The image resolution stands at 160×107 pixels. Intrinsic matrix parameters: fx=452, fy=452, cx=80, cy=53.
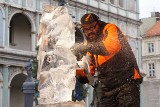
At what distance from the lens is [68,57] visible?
208 inches

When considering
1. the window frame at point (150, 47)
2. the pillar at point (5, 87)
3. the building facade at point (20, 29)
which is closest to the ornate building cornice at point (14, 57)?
the building facade at point (20, 29)

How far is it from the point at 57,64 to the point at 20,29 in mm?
24698

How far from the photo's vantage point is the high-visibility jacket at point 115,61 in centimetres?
369

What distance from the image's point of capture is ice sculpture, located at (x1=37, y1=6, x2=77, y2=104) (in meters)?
5.37

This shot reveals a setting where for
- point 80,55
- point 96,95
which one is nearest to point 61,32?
point 80,55

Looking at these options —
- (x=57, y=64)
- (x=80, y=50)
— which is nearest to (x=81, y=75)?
(x=80, y=50)

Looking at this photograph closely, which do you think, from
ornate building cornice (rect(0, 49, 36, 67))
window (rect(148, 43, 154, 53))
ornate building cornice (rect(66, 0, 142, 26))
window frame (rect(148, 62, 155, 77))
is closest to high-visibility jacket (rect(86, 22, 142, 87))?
ornate building cornice (rect(0, 49, 36, 67))

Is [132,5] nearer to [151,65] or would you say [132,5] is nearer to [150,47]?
[151,65]

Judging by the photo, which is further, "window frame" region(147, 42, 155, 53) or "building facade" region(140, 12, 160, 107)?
"window frame" region(147, 42, 155, 53)

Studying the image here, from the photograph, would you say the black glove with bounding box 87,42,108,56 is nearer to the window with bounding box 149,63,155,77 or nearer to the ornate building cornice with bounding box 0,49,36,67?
the ornate building cornice with bounding box 0,49,36,67

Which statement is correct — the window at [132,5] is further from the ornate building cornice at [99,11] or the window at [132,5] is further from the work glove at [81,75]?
the work glove at [81,75]

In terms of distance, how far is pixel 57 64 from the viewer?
5414mm

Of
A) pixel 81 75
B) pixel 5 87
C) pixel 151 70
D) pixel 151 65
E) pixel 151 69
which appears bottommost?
pixel 5 87

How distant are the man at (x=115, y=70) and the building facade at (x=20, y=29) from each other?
20.7 meters
